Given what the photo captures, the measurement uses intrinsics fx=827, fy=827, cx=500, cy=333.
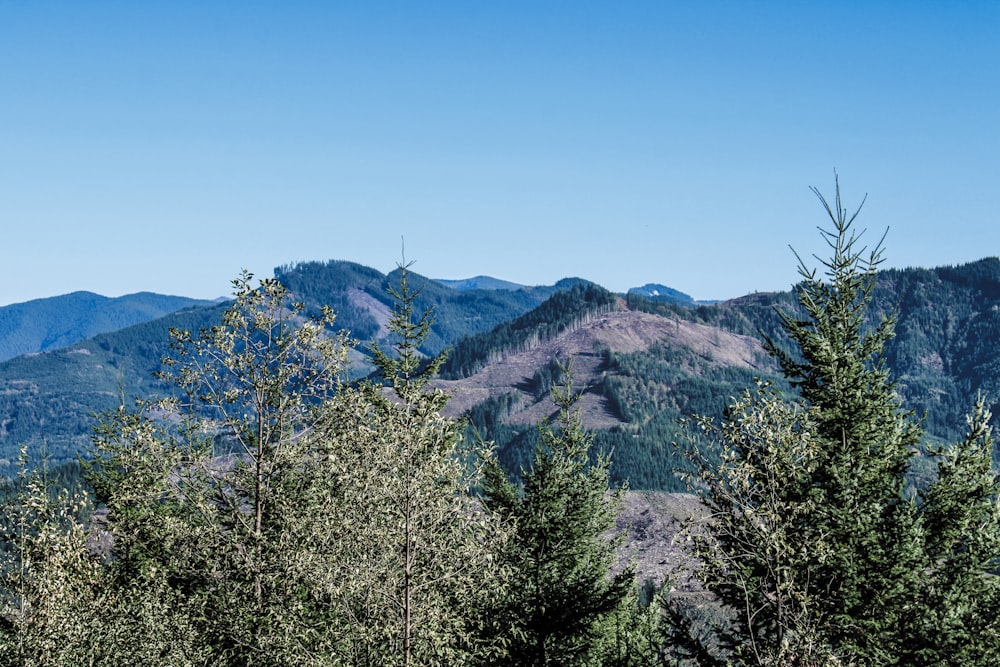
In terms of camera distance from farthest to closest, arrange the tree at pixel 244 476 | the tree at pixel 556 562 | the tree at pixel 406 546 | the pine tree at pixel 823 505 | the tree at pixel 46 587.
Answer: the tree at pixel 556 562, the tree at pixel 244 476, the tree at pixel 46 587, the tree at pixel 406 546, the pine tree at pixel 823 505

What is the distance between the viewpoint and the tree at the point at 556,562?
2969cm

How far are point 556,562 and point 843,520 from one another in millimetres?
13622

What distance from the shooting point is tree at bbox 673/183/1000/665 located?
16.3 metres

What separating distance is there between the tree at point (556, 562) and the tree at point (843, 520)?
8.31m

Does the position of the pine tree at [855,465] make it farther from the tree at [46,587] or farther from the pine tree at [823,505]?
the tree at [46,587]

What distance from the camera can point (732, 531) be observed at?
1667 centimetres

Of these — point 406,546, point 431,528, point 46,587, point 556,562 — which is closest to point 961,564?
point 431,528

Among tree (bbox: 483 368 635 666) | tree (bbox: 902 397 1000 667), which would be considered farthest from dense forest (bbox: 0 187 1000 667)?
tree (bbox: 483 368 635 666)

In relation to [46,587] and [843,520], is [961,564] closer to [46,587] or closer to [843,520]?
[843,520]

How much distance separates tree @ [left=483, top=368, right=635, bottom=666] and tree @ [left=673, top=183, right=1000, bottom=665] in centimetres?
831

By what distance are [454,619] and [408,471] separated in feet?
11.3

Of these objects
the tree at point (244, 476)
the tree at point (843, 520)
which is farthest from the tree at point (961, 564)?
the tree at point (244, 476)

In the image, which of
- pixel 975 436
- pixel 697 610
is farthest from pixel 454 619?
pixel 697 610

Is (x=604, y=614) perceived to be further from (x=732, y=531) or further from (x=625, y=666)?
(x=732, y=531)
